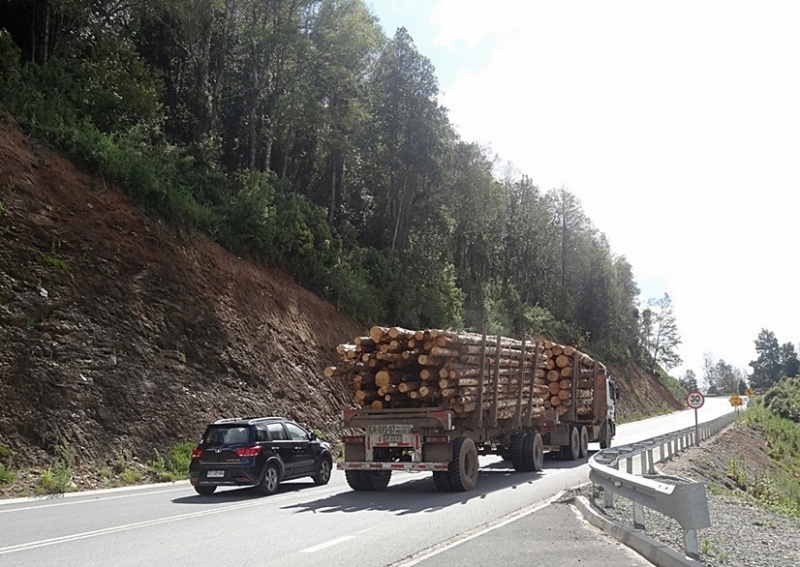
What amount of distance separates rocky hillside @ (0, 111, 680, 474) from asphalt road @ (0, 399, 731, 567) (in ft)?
10.7

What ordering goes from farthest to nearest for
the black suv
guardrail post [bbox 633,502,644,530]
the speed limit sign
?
the speed limit sign, the black suv, guardrail post [bbox 633,502,644,530]

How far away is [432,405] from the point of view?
15.5 metres

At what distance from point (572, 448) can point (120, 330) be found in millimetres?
13740


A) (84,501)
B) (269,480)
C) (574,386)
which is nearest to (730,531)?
(269,480)

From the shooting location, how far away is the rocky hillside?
61.6ft

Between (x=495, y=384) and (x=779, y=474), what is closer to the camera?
(x=495, y=384)

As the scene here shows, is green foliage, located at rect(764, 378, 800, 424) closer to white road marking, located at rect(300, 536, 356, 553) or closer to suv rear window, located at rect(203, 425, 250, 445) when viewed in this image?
suv rear window, located at rect(203, 425, 250, 445)

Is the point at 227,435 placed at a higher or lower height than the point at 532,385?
lower

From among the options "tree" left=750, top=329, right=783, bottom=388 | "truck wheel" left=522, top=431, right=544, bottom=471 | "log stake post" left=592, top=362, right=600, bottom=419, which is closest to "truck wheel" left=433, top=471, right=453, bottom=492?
"truck wheel" left=522, top=431, right=544, bottom=471

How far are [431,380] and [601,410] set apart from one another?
1224 centimetres

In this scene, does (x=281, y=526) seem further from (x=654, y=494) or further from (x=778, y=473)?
(x=778, y=473)

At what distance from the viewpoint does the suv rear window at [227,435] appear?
15.5 metres

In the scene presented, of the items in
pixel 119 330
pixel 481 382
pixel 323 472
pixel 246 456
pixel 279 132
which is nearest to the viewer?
pixel 246 456

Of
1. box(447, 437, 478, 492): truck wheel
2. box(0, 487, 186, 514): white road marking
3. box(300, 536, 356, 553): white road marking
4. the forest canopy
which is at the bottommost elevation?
box(0, 487, 186, 514): white road marking
